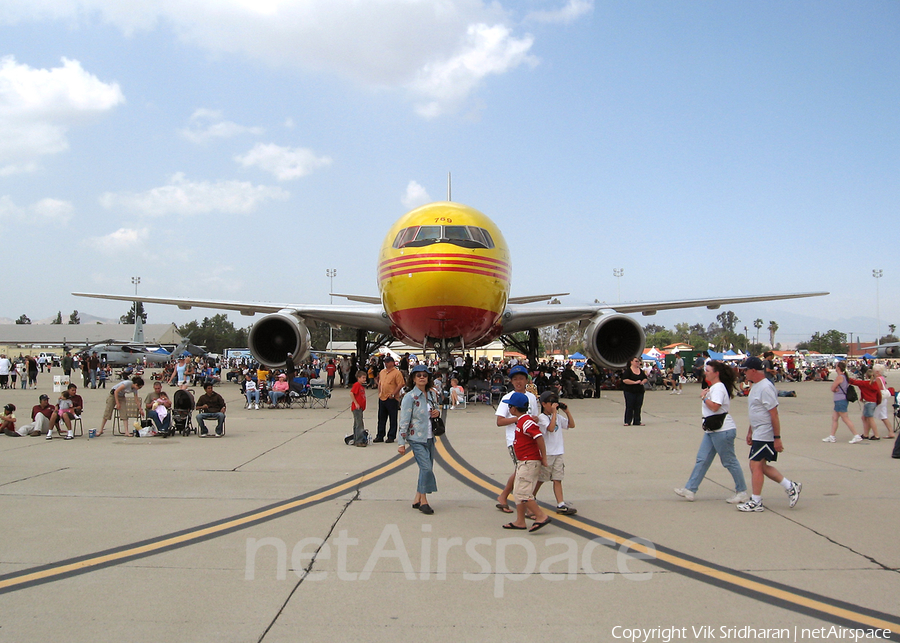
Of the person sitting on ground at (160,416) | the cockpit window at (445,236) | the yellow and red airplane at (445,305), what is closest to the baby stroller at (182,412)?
the person sitting on ground at (160,416)

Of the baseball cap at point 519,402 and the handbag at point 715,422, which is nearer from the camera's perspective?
the baseball cap at point 519,402

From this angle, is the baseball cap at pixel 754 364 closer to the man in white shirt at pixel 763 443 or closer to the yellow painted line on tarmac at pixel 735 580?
the man in white shirt at pixel 763 443

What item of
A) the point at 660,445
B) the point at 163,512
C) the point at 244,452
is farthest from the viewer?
the point at 660,445

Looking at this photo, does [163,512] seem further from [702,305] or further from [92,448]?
[702,305]

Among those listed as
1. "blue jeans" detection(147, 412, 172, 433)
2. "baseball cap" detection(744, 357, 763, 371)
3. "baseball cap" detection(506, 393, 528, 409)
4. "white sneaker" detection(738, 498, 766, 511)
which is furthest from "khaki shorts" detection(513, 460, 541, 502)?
"blue jeans" detection(147, 412, 172, 433)

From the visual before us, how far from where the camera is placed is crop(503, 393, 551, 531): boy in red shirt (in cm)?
500

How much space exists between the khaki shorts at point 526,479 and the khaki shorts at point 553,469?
15.7 inches

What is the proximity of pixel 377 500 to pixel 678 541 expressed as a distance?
9.27ft

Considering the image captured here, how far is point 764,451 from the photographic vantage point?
19.0 feet

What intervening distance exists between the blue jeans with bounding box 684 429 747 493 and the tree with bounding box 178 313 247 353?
4240 inches

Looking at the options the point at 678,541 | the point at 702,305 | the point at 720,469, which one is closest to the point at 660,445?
the point at 720,469

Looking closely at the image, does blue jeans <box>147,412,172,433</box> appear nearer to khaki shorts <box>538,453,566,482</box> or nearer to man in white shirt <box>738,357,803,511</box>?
khaki shorts <box>538,453,566,482</box>

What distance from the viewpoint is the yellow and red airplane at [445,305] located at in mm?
13641

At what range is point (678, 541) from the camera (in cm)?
477
